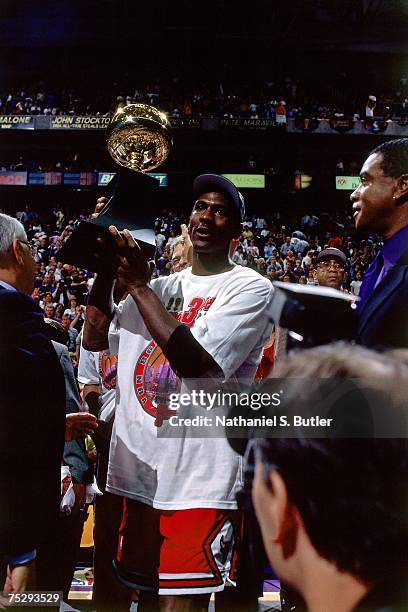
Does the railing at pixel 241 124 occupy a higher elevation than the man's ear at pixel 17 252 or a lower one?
higher

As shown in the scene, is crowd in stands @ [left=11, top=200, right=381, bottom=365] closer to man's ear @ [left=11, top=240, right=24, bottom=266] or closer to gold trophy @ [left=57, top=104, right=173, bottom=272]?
gold trophy @ [left=57, top=104, right=173, bottom=272]

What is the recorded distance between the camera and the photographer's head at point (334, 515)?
0.54 m

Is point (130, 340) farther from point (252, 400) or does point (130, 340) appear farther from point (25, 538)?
point (25, 538)

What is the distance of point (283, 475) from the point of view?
0.55 metres

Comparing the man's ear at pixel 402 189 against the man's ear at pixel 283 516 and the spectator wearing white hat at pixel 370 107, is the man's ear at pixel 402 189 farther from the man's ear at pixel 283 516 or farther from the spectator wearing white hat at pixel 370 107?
the spectator wearing white hat at pixel 370 107

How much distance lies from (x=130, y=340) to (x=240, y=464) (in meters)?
0.38

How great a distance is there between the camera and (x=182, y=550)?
113cm


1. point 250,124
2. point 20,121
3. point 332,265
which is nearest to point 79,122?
point 20,121

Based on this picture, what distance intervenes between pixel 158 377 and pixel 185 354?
179 mm

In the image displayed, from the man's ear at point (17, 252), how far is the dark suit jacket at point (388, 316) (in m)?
0.82

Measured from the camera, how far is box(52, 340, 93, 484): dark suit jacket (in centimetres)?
190

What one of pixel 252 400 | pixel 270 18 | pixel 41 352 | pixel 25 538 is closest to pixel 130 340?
pixel 41 352

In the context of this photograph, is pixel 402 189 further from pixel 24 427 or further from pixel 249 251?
pixel 249 251

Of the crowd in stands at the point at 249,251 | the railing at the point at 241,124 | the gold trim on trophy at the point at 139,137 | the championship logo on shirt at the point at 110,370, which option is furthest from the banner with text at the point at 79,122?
the gold trim on trophy at the point at 139,137
